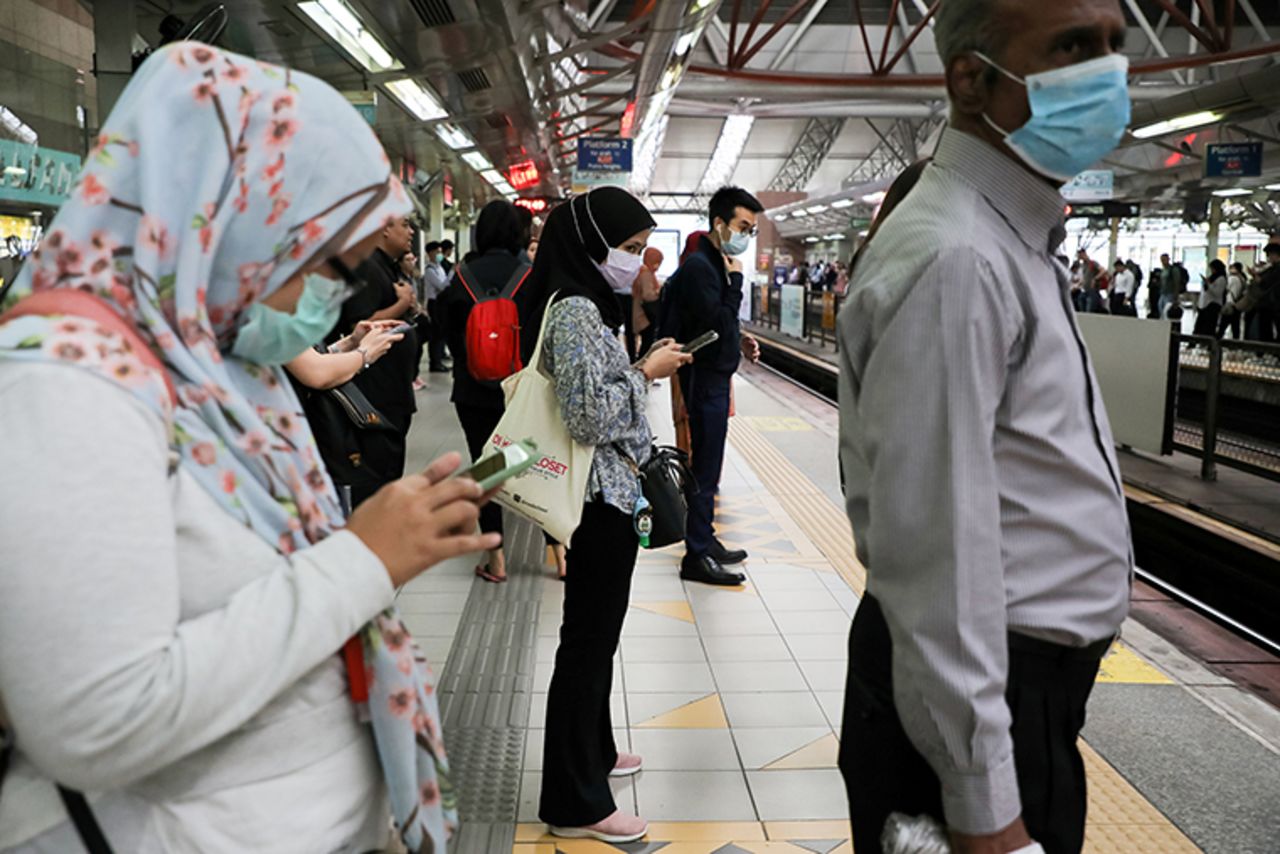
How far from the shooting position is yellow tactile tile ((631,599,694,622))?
4949 mm

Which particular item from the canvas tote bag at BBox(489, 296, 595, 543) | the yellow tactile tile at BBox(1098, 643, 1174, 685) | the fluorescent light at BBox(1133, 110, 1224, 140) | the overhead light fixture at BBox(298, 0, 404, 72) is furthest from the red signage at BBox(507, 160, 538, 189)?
the canvas tote bag at BBox(489, 296, 595, 543)

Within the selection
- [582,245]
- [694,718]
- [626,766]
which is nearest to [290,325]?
[582,245]

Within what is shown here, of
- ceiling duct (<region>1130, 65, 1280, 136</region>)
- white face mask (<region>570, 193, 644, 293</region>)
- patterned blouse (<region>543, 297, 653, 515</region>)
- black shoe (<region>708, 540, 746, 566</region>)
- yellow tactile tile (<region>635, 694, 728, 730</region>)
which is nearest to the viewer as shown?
patterned blouse (<region>543, 297, 653, 515</region>)

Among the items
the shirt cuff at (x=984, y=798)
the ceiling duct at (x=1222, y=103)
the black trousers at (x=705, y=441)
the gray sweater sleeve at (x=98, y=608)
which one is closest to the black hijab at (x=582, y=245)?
the shirt cuff at (x=984, y=798)

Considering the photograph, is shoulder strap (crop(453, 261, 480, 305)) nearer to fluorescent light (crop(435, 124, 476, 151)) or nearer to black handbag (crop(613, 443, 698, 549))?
black handbag (crop(613, 443, 698, 549))

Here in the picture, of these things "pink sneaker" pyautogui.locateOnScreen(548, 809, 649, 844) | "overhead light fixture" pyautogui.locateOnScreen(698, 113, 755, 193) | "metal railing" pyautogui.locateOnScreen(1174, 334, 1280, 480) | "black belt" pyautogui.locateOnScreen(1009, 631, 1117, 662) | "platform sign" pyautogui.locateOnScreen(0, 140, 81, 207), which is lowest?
"pink sneaker" pyautogui.locateOnScreen(548, 809, 649, 844)

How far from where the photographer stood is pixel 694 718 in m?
3.83

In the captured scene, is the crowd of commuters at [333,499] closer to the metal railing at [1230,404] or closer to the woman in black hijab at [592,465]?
the woman in black hijab at [592,465]

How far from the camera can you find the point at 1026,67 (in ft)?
4.63

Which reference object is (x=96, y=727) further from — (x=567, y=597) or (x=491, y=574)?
(x=491, y=574)

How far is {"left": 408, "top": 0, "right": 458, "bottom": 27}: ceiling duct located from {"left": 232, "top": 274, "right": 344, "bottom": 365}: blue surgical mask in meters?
6.47

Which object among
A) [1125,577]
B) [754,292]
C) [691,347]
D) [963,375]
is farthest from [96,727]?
[754,292]

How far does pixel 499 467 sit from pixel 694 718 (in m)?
2.77

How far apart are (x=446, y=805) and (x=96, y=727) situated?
49 cm
